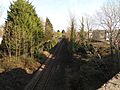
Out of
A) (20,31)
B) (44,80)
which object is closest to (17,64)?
(44,80)

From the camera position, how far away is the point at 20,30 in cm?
3947

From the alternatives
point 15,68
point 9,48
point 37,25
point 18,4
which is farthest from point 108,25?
point 15,68

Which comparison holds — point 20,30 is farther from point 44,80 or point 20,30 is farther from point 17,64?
point 44,80

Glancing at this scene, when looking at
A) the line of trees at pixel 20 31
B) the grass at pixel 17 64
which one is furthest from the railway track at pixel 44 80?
the line of trees at pixel 20 31

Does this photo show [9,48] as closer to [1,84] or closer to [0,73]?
[0,73]

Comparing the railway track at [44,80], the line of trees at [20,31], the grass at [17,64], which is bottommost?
the railway track at [44,80]

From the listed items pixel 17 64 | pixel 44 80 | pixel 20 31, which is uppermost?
pixel 20 31

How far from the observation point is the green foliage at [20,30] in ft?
127

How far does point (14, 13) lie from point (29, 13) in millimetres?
3668

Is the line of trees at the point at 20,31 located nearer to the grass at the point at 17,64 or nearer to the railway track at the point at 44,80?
the grass at the point at 17,64

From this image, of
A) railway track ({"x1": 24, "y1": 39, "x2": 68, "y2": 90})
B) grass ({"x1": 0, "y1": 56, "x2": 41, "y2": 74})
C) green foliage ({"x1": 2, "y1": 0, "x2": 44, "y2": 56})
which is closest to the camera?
railway track ({"x1": 24, "y1": 39, "x2": 68, "y2": 90})

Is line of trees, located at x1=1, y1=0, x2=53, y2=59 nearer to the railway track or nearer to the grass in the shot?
the grass

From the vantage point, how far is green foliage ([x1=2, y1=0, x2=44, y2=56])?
38.8 meters

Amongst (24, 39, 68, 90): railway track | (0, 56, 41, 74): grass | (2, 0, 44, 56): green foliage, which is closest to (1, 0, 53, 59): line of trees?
(2, 0, 44, 56): green foliage
